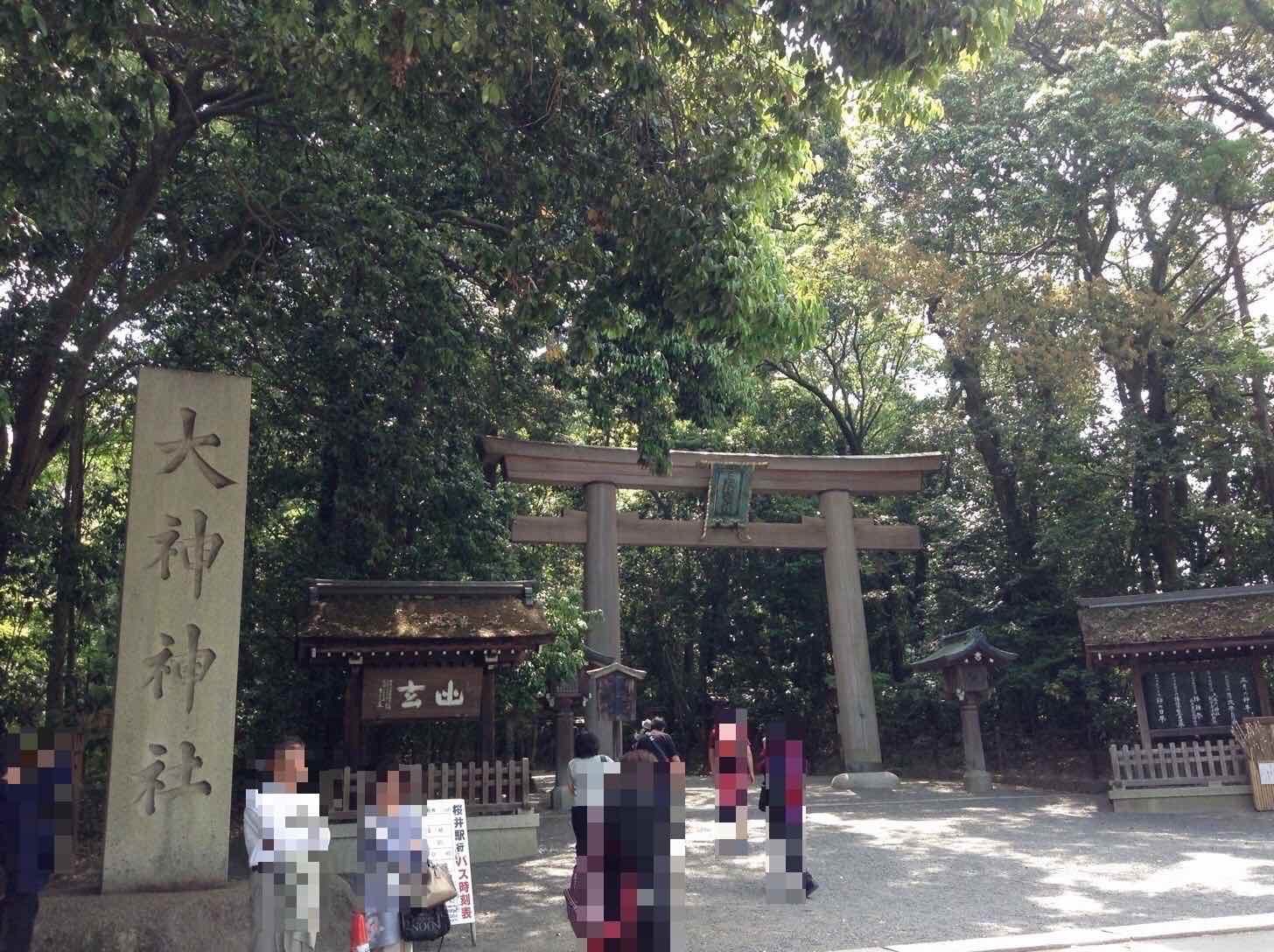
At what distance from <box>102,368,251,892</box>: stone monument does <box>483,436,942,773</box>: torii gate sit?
801 centimetres

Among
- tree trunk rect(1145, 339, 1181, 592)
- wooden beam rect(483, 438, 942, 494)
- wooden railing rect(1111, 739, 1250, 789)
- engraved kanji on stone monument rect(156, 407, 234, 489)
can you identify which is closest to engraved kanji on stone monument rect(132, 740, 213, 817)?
engraved kanji on stone monument rect(156, 407, 234, 489)

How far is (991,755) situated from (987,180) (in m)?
12.0

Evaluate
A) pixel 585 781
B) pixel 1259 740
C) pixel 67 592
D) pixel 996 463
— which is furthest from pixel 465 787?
pixel 996 463

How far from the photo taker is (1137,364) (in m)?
18.8

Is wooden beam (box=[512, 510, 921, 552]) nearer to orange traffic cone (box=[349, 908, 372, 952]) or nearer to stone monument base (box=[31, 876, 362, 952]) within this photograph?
stone monument base (box=[31, 876, 362, 952])

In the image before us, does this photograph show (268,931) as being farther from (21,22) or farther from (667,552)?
(667,552)

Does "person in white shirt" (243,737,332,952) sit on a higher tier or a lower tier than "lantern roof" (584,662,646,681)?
lower

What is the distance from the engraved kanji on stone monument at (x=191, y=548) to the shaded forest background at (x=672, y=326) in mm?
2010

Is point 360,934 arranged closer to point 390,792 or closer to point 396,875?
point 396,875

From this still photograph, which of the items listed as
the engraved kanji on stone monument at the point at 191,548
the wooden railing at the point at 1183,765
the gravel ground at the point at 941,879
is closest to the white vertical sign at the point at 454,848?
the gravel ground at the point at 941,879

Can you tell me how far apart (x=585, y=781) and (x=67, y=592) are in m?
7.19

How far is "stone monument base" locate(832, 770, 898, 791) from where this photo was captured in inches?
663

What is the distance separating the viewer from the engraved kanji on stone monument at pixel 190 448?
7.14 metres

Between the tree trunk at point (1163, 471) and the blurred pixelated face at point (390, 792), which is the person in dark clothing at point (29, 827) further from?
the tree trunk at point (1163, 471)
